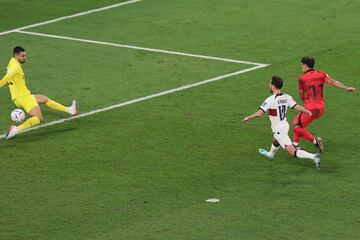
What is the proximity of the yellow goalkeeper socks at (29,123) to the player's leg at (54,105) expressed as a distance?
2.29ft

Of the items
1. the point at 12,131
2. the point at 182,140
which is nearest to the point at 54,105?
the point at 12,131

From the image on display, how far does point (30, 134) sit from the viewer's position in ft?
73.6

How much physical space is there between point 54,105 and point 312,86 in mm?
5649

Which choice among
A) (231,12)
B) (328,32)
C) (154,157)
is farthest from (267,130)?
(231,12)

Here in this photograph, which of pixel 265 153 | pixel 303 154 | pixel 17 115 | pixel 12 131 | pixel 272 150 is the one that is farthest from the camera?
pixel 17 115

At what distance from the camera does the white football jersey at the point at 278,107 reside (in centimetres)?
1977

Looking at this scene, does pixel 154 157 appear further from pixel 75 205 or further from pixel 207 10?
pixel 207 10

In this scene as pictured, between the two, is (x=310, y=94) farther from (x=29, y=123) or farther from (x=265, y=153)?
(x=29, y=123)

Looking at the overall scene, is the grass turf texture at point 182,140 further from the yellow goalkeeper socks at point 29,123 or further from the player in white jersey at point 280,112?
the player in white jersey at point 280,112

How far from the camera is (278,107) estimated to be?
65.0 feet

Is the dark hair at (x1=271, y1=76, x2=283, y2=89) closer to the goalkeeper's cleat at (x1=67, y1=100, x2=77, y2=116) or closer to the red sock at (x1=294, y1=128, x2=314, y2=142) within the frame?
the red sock at (x1=294, y1=128, x2=314, y2=142)

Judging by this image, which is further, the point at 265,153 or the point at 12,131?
the point at 12,131

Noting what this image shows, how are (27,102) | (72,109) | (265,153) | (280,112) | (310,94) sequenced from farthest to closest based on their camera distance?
(72,109) → (27,102) → (310,94) → (265,153) → (280,112)

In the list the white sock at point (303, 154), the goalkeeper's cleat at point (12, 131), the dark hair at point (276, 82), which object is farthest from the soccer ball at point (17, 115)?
the white sock at point (303, 154)
